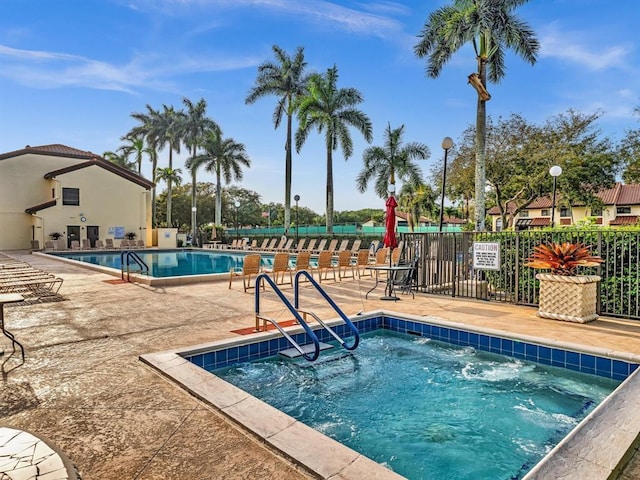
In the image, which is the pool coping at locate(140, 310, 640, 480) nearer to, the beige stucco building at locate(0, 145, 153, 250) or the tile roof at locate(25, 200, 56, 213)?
the beige stucco building at locate(0, 145, 153, 250)

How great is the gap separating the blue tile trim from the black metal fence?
2.33m

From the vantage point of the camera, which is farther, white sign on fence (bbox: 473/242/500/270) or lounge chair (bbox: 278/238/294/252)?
lounge chair (bbox: 278/238/294/252)

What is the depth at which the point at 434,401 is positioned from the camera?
4.16 metres

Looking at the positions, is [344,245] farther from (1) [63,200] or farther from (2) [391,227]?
(1) [63,200]

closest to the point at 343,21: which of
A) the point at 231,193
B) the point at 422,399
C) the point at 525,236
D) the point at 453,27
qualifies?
the point at 453,27

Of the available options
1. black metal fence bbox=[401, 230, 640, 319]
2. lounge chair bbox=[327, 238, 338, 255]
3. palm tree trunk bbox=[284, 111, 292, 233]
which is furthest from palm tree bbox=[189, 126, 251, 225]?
black metal fence bbox=[401, 230, 640, 319]

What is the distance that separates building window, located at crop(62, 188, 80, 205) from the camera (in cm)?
3031

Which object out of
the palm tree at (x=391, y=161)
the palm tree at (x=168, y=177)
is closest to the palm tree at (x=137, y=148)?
the palm tree at (x=168, y=177)

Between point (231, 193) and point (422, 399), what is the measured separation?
5923 centimetres

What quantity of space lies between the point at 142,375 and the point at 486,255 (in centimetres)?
652

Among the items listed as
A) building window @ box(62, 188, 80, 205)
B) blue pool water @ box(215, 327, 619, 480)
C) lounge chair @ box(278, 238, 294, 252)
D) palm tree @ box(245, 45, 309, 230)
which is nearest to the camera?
blue pool water @ box(215, 327, 619, 480)

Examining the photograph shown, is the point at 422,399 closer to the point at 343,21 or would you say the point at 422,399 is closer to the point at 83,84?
the point at 343,21

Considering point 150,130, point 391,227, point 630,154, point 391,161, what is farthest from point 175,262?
point 630,154

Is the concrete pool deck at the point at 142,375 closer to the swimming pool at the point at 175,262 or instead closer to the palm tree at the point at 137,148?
the swimming pool at the point at 175,262
